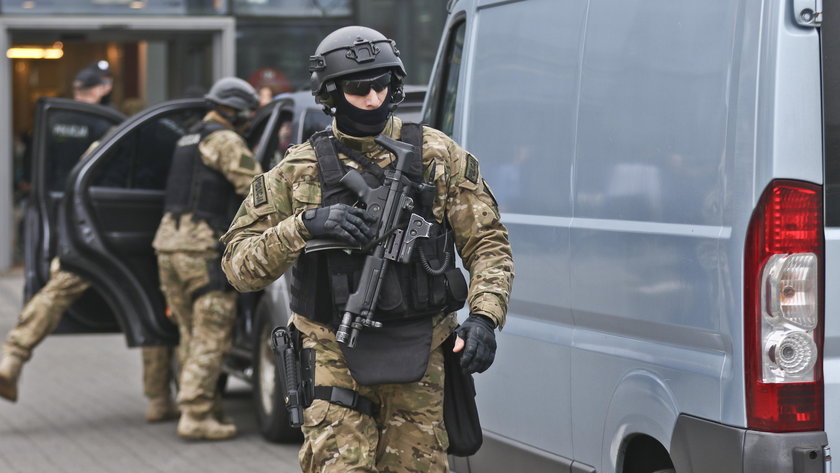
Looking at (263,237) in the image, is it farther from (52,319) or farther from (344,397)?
(52,319)

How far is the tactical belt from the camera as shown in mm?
4184

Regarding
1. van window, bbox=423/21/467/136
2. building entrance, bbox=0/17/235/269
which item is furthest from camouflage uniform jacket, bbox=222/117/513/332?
building entrance, bbox=0/17/235/269

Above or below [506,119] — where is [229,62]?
above

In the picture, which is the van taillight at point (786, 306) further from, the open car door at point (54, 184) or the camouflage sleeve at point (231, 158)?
the open car door at point (54, 184)

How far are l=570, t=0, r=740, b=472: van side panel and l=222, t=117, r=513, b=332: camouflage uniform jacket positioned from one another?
37 centimetres

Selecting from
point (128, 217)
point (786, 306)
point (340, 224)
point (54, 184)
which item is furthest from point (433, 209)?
point (54, 184)

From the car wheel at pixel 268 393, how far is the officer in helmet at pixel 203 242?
0.19 m

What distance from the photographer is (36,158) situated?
340 inches

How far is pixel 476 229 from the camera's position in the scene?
4.29m

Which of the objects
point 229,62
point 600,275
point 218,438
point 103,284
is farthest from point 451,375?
point 229,62

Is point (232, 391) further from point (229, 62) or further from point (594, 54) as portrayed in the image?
point (229, 62)

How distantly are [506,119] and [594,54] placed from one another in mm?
656

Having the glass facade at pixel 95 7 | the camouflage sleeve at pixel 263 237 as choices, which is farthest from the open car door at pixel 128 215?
the glass facade at pixel 95 7

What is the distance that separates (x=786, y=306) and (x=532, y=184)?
1336 millimetres
